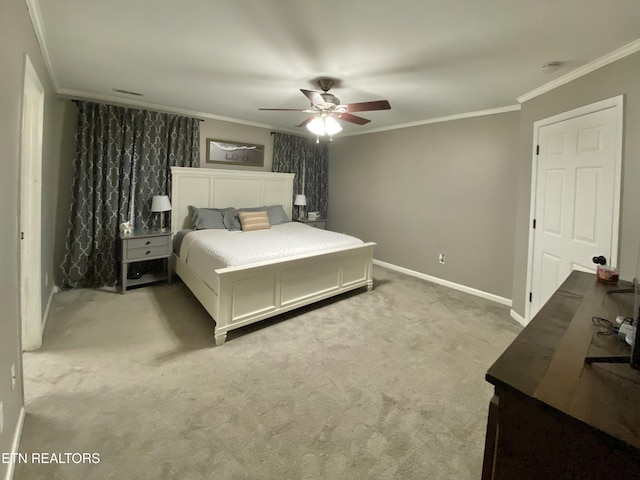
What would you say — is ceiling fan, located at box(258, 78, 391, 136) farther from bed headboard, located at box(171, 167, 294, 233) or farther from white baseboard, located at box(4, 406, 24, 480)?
white baseboard, located at box(4, 406, 24, 480)

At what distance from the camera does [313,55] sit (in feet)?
7.88

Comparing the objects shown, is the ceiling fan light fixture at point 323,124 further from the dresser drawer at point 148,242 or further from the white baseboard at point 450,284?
the white baseboard at point 450,284

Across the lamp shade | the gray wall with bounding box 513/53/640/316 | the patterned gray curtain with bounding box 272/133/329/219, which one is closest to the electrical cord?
the gray wall with bounding box 513/53/640/316

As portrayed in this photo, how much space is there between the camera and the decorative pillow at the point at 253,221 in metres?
4.32

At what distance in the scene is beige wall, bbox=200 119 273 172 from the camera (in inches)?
181

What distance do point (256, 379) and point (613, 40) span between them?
3325mm

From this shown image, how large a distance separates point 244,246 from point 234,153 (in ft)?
7.44

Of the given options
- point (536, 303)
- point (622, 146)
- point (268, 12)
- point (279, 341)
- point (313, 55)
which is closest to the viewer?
point (268, 12)

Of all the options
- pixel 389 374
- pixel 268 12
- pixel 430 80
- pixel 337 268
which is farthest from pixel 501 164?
pixel 268 12

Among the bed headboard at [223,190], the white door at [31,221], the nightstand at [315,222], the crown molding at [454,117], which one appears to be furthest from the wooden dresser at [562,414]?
the nightstand at [315,222]

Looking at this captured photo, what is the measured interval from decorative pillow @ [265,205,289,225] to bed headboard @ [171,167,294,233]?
11.3 inches

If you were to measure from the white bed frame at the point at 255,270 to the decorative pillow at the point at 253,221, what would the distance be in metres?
0.62

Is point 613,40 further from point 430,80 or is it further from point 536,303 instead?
point 536,303

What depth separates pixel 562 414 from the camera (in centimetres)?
72
